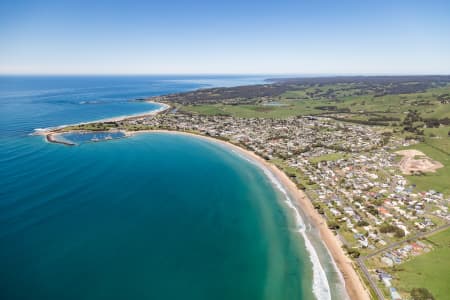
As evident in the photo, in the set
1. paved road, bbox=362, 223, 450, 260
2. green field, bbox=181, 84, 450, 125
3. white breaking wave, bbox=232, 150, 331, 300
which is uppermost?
green field, bbox=181, 84, 450, 125

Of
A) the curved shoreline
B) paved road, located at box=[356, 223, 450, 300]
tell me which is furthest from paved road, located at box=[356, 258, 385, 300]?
the curved shoreline

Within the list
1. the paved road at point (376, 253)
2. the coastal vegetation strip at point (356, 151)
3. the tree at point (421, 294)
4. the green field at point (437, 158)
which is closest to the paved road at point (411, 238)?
the paved road at point (376, 253)

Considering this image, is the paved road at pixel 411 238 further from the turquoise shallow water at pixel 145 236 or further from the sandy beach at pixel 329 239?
the turquoise shallow water at pixel 145 236

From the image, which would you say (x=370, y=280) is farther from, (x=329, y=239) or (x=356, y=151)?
(x=356, y=151)

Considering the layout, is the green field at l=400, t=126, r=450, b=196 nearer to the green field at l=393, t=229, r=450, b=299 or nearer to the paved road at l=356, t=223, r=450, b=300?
the paved road at l=356, t=223, r=450, b=300

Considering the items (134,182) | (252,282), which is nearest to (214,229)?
(252,282)

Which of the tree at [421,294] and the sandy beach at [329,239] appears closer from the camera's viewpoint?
the tree at [421,294]
